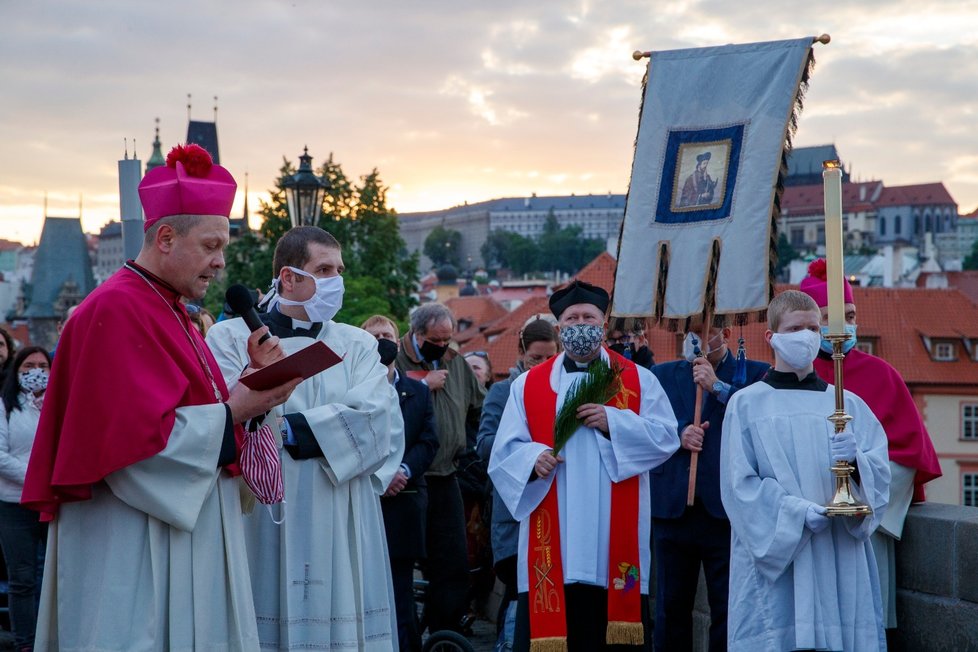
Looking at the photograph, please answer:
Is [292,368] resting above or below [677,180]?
below

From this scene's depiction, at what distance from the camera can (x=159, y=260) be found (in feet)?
14.4

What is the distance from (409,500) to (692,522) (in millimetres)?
1779

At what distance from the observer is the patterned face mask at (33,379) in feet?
28.4

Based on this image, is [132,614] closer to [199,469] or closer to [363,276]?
[199,469]

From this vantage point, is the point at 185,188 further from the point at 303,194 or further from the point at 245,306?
→ the point at 303,194

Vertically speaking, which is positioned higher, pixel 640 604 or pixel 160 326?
pixel 160 326

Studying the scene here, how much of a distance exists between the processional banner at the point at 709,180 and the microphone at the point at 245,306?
307 cm

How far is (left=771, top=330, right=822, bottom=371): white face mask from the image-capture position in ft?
18.9

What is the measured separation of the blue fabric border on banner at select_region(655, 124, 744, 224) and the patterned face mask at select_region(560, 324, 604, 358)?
3.83 feet

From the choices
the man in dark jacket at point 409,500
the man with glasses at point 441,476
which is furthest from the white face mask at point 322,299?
the man with glasses at point 441,476

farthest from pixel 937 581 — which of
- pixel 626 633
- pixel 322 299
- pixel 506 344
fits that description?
pixel 506 344

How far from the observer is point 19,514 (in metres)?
8.52

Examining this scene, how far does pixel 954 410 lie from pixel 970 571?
57368 millimetres

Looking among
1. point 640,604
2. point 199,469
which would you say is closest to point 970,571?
point 640,604
